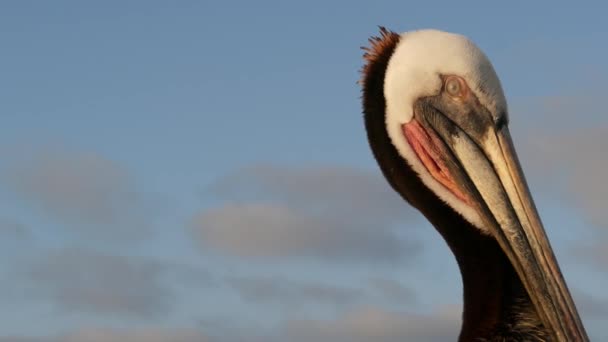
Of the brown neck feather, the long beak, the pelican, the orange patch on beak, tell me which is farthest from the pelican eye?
the brown neck feather

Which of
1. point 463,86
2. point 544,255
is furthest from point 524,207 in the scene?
point 463,86

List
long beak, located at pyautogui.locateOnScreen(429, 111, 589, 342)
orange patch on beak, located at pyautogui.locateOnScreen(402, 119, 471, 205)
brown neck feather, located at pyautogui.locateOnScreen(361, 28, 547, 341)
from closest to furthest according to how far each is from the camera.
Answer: brown neck feather, located at pyautogui.locateOnScreen(361, 28, 547, 341), long beak, located at pyautogui.locateOnScreen(429, 111, 589, 342), orange patch on beak, located at pyautogui.locateOnScreen(402, 119, 471, 205)

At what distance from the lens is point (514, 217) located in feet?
30.3

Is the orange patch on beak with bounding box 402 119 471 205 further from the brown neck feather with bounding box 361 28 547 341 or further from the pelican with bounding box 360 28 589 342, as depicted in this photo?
the brown neck feather with bounding box 361 28 547 341

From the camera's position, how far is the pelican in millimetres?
8969

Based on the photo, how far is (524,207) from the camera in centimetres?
926

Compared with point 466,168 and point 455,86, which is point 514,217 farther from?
point 455,86

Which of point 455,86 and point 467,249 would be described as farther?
point 455,86

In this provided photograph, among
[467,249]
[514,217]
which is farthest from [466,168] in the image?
[467,249]

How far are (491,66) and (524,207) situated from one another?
111 centimetres

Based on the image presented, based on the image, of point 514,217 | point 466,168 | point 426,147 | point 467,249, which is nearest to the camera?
point 467,249

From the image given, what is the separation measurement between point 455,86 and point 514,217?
3.55ft

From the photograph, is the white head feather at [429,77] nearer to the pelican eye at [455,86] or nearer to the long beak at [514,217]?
the pelican eye at [455,86]

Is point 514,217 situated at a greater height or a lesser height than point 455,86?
lesser
